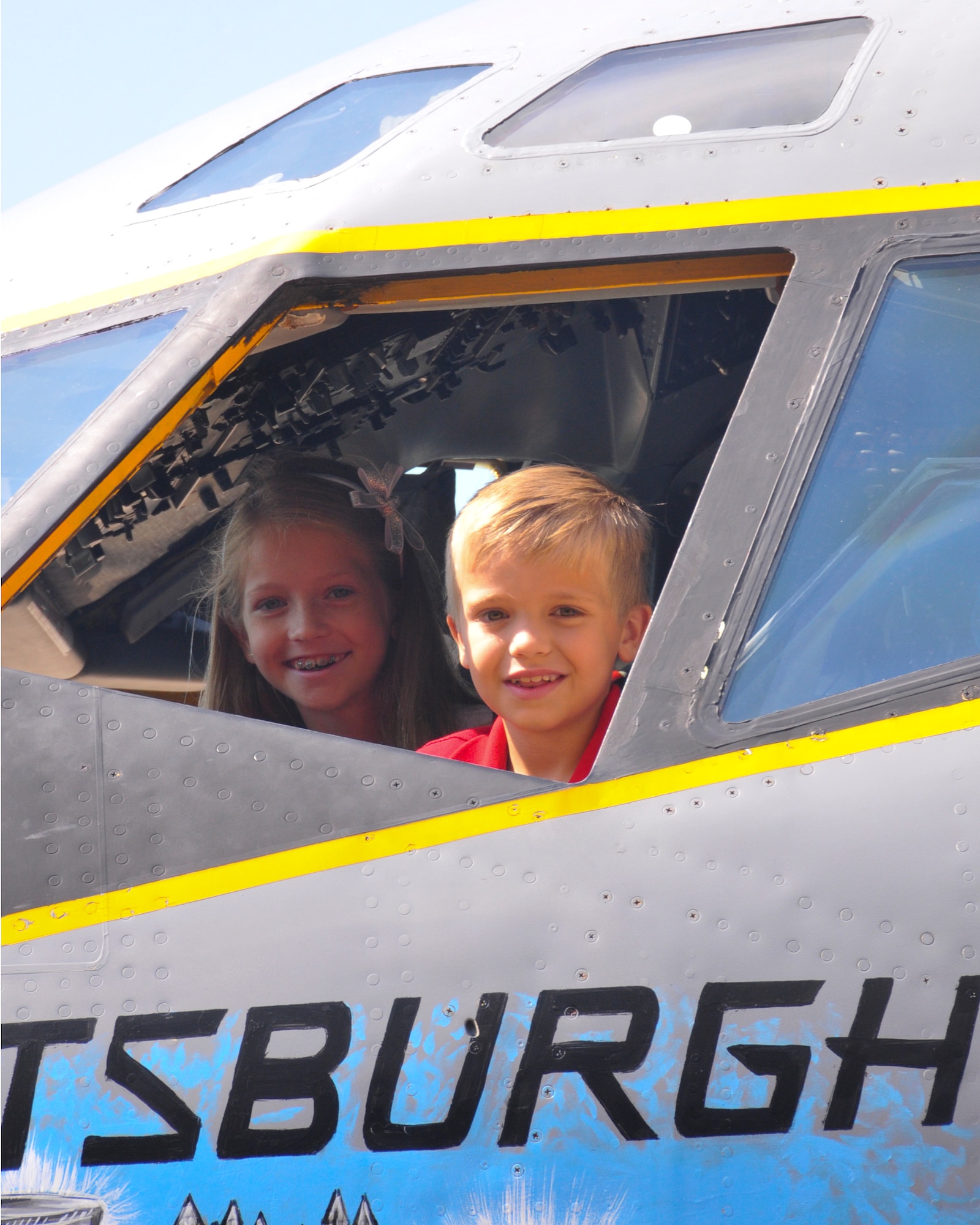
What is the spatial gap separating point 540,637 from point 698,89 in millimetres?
1417

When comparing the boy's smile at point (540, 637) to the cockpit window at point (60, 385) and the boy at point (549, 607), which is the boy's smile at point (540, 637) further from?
the cockpit window at point (60, 385)

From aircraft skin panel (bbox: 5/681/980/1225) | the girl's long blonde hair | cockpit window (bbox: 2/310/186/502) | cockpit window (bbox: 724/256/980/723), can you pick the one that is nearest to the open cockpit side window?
the girl's long blonde hair

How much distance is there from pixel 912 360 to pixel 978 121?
0.60m

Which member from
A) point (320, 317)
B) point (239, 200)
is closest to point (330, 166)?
point (239, 200)

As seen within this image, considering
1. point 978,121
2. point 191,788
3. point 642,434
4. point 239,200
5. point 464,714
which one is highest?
point 642,434

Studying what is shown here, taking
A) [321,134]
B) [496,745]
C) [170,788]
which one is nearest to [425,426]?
[321,134]

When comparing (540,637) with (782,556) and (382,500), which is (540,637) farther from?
(382,500)

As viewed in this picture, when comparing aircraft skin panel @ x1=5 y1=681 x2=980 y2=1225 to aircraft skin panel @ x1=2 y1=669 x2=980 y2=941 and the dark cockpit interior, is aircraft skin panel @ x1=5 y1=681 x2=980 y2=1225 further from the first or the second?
the dark cockpit interior

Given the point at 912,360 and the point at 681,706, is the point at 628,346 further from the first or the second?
the point at 681,706

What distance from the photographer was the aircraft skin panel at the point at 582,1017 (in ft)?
6.97

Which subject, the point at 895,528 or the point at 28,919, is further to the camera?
the point at 895,528

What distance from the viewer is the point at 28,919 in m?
2.26

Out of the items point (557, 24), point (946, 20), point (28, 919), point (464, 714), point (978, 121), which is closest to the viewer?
point (28, 919)

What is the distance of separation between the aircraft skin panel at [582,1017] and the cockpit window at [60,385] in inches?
43.3
